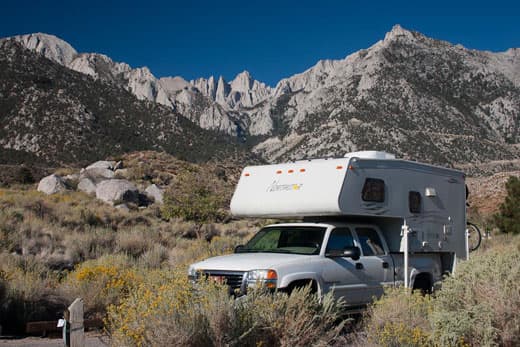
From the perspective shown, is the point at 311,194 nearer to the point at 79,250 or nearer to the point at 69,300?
the point at 69,300

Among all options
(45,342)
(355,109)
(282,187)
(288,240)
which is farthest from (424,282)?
(355,109)

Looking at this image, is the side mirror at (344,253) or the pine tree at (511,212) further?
the pine tree at (511,212)

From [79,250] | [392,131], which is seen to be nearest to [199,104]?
[392,131]

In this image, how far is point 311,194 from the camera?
10.3 m

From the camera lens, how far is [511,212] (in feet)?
85.4

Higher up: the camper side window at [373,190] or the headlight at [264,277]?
the camper side window at [373,190]

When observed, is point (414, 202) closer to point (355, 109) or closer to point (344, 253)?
point (344, 253)

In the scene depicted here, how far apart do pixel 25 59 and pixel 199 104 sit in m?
132

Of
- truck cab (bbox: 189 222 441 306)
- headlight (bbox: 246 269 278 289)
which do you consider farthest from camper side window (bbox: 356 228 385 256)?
headlight (bbox: 246 269 278 289)

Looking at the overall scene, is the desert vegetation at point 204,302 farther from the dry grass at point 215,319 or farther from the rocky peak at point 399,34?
the rocky peak at point 399,34

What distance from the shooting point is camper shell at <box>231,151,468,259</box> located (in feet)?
33.4

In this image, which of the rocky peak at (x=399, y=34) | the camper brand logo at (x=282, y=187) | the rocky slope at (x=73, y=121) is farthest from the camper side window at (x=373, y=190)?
the rocky peak at (x=399, y=34)

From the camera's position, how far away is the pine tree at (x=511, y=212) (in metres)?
25.6

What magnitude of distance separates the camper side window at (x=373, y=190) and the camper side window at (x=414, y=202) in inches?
35.5
